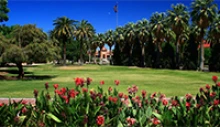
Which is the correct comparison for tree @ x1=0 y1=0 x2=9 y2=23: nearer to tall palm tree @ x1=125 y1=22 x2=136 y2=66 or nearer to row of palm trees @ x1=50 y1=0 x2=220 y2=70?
row of palm trees @ x1=50 y1=0 x2=220 y2=70

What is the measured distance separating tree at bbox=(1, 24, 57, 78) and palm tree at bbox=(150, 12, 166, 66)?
3077 cm

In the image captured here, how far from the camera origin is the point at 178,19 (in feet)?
159

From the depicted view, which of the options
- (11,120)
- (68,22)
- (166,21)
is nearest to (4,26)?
(68,22)

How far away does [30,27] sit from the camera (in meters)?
25.9

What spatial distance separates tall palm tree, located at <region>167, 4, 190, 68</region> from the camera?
4816 cm

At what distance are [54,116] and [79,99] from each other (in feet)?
→ 1.79

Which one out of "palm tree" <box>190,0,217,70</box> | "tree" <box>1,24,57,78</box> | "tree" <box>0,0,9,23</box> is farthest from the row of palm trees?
"tree" <box>1,24,57,78</box>

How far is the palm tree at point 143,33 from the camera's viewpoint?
187 ft

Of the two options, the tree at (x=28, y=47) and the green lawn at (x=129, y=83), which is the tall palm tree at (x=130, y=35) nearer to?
the green lawn at (x=129, y=83)

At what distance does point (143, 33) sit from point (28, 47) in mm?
37175

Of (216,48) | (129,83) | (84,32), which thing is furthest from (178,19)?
(129,83)

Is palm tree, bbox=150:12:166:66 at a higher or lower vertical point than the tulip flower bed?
higher

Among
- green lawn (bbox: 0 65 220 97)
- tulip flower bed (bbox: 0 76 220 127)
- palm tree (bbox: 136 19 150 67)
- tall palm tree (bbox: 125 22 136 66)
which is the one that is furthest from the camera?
tall palm tree (bbox: 125 22 136 66)

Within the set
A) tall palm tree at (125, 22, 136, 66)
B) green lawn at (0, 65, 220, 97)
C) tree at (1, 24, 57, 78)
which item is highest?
tall palm tree at (125, 22, 136, 66)
